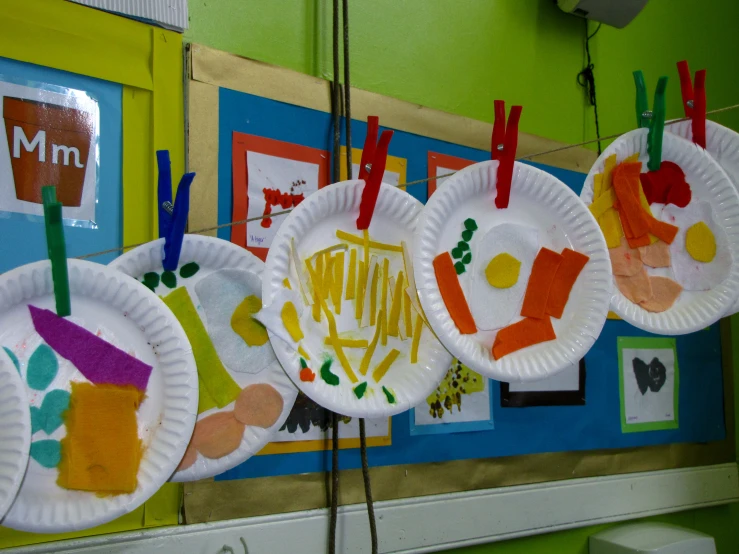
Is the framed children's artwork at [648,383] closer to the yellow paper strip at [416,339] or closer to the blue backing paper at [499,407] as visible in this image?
the blue backing paper at [499,407]

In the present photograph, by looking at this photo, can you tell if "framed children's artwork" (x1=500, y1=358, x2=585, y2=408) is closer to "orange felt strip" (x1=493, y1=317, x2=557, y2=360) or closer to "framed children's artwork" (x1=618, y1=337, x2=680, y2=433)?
"framed children's artwork" (x1=618, y1=337, x2=680, y2=433)

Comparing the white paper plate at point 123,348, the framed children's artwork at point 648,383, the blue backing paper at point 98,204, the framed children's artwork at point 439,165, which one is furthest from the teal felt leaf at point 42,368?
the framed children's artwork at point 648,383

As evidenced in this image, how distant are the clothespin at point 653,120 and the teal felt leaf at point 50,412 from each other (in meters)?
0.76

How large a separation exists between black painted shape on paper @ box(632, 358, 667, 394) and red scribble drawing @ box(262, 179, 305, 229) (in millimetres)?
931

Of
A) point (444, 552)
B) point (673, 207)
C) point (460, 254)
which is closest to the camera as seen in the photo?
point (460, 254)

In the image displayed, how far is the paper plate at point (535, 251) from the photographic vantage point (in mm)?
706

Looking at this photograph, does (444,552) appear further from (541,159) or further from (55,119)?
(55,119)

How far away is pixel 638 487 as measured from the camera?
1429 millimetres

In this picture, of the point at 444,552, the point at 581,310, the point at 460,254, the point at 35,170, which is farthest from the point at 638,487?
the point at 35,170

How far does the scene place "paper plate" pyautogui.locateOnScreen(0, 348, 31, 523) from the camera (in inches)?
20.9

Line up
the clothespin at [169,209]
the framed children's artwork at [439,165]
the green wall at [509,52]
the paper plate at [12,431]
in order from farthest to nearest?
the framed children's artwork at [439,165]
the green wall at [509,52]
the clothespin at [169,209]
the paper plate at [12,431]

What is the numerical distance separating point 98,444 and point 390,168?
0.69 meters

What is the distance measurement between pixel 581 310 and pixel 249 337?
0.40 meters

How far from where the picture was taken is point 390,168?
1.11 metres
